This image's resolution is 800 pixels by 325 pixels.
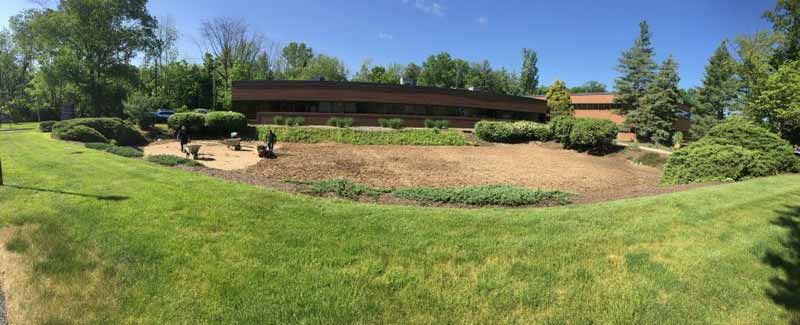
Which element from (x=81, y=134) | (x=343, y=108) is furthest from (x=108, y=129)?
(x=343, y=108)

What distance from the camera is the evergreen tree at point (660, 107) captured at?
124 feet

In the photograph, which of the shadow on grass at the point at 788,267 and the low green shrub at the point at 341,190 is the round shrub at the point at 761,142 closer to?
the shadow on grass at the point at 788,267

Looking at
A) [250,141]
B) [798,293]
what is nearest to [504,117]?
[250,141]

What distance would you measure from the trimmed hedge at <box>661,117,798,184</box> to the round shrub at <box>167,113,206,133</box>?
2604cm

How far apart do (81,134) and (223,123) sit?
766cm

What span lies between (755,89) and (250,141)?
39.7 m

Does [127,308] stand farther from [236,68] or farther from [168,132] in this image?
[236,68]

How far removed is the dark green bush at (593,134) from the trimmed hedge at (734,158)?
916 cm

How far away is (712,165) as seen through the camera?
1127 cm

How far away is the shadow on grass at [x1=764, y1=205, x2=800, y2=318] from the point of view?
364 cm

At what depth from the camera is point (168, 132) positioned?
25.8 metres

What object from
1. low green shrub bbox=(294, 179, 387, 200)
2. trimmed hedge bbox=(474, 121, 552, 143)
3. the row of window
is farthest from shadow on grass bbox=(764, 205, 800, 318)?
the row of window

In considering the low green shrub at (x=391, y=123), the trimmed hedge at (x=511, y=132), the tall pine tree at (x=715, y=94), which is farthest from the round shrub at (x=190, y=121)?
the tall pine tree at (x=715, y=94)

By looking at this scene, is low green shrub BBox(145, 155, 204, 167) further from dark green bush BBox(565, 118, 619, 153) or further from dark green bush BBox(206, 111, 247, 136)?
dark green bush BBox(565, 118, 619, 153)
